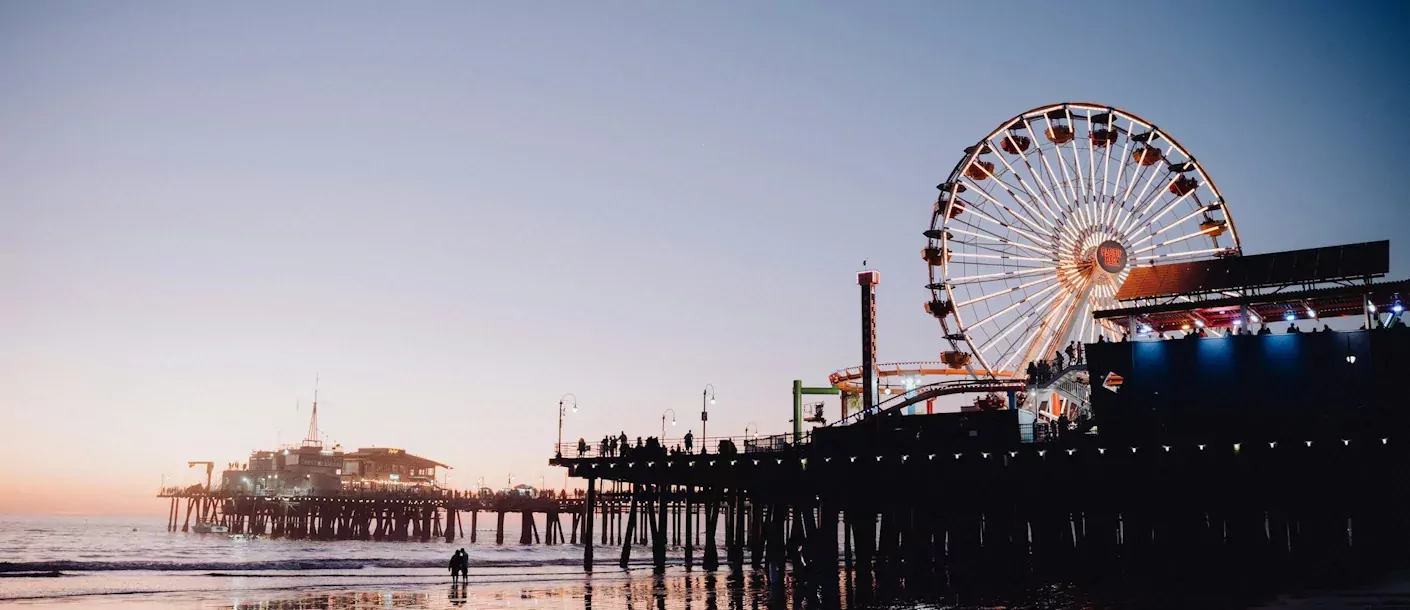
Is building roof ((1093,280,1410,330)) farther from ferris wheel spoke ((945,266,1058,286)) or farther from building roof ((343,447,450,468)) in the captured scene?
building roof ((343,447,450,468))

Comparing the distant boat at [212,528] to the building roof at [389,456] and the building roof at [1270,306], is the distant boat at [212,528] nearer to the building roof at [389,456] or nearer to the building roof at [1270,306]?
the building roof at [389,456]

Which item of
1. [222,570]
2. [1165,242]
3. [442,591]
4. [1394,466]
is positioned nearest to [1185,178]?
[1165,242]

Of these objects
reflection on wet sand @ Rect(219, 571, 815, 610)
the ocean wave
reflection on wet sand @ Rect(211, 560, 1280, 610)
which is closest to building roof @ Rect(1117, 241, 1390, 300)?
reflection on wet sand @ Rect(211, 560, 1280, 610)

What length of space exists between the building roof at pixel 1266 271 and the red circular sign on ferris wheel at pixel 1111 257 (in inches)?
192

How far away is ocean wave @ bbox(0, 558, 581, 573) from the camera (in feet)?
195

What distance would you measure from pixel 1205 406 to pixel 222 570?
5231 cm

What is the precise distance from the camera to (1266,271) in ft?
159

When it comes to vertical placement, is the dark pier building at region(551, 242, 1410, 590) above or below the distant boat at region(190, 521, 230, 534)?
above

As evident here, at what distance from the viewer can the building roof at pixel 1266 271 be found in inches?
1833

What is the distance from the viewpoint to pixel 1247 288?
157ft

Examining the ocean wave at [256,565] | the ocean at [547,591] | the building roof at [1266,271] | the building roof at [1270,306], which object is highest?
the building roof at [1266,271]

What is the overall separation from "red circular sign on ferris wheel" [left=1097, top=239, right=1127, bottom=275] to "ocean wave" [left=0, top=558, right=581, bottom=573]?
37.2 meters

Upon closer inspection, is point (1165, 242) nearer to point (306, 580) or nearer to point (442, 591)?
point (442, 591)

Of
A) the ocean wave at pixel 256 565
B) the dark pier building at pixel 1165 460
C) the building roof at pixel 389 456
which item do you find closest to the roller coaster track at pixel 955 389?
the dark pier building at pixel 1165 460
